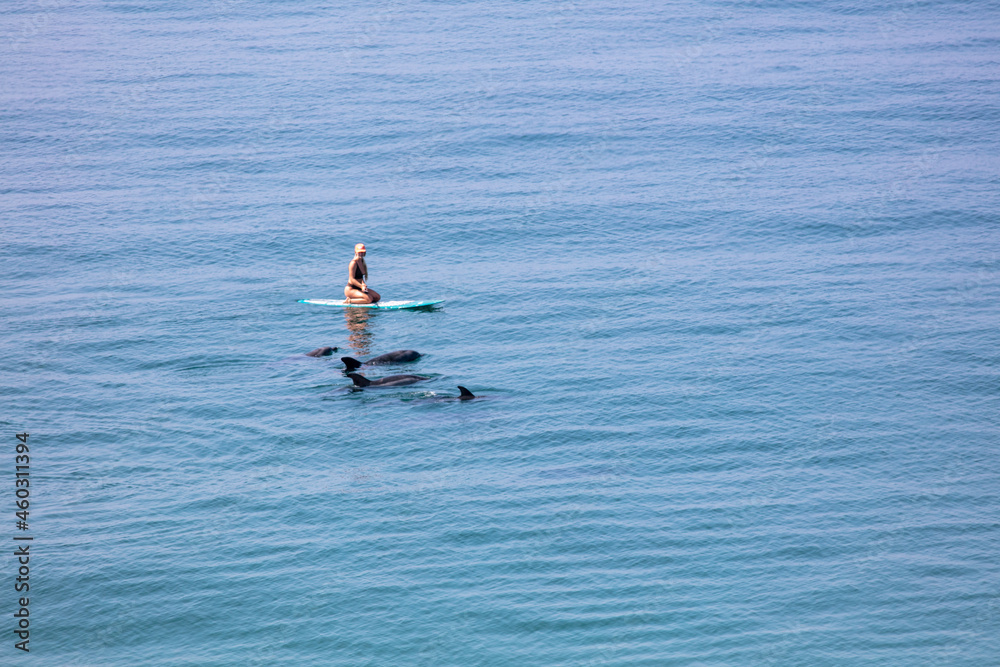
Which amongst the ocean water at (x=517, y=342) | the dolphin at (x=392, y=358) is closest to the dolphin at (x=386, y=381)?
the ocean water at (x=517, y=342)

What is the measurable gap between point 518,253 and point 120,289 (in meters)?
14.0

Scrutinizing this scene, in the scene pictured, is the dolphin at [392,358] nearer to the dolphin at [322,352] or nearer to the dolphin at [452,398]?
the dolphin at [322,352]

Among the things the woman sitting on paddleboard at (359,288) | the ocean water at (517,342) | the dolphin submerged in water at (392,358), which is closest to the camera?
the ocean water at (517,342)

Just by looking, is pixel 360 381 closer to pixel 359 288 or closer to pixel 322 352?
pixel 322 352

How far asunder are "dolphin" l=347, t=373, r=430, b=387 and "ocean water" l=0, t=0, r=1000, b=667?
1.53 ft

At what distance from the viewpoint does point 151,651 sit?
20469 mm

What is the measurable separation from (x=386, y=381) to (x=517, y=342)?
524cm

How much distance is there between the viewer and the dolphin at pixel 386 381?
29719mm

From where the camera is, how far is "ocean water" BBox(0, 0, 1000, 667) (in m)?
21.6

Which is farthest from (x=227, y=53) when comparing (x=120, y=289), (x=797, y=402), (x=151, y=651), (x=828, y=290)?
(x=151, y=651)

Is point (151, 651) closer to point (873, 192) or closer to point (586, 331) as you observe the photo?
point (586, 331)

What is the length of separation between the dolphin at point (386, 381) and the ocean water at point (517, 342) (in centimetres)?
47

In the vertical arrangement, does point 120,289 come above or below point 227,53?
below

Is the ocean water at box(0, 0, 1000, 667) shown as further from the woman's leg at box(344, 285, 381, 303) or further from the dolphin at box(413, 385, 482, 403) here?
the woman's leg at box(344, 285, 381, 303)
